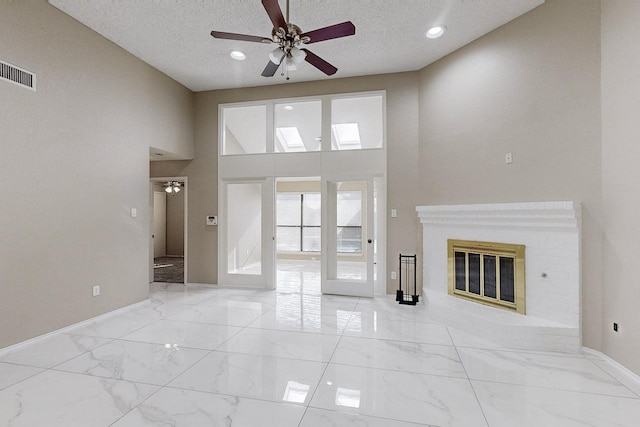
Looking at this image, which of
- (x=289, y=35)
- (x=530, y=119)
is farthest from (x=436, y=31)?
(x=289, y=35)

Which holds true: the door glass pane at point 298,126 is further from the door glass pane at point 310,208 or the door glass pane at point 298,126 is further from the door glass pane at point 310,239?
the door glass pane at point 310,239

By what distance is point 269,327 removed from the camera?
3574 millimetres

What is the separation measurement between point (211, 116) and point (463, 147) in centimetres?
438

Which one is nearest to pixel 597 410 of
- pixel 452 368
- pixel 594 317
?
pixel 452 368

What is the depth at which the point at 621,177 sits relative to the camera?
8.57 ft

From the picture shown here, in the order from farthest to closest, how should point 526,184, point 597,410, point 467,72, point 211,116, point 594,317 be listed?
1. point 211,116
2. point 467,72
3. point 526,184
4. point 594,317
5. point 597,410

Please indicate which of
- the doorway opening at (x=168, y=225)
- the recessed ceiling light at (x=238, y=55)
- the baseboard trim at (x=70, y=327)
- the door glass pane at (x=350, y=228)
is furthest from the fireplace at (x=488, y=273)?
the doorway opening at (x=168, y=225)

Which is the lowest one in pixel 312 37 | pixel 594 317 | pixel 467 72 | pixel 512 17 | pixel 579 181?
pixel 594 317

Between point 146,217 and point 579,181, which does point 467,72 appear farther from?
point 146,217

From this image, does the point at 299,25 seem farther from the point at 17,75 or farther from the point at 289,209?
the point at 289,209

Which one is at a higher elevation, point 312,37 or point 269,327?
point 312,37

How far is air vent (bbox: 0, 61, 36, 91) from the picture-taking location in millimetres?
2873

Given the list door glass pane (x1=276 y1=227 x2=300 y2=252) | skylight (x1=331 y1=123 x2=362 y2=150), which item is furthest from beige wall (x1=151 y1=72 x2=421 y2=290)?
door glass pane (x1=276 y1=227 x2=300 y2=252)

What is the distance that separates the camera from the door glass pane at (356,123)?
5074 mm
